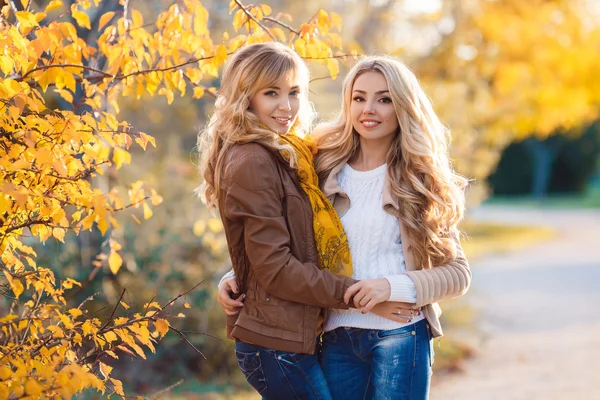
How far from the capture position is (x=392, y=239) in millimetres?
2783

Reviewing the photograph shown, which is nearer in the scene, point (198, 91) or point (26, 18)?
point (26, 18)

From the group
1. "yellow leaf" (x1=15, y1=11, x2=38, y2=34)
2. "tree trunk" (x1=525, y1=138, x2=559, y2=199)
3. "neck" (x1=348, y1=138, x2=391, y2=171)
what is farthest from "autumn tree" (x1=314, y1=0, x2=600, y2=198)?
"tree trunk" (x1=525, y1=138, x2=559, y2=199)

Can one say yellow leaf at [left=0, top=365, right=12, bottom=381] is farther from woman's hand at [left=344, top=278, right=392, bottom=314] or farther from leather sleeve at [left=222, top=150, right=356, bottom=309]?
woman's hand at [left=344, top=278, right=392, bottom=314]

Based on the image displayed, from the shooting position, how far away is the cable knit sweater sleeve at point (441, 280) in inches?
105

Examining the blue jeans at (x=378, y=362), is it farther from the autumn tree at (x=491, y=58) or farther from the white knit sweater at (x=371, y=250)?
the autumn tree at (x=491, y=58)

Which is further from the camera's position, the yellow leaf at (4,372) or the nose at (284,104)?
the nose at (284,104)

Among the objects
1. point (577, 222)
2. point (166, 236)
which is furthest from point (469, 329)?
point (577, 222)

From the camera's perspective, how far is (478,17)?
12891 mm

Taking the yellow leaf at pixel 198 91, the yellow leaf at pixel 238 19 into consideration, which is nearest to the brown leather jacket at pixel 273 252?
the yellow leaf at pixel 238 19

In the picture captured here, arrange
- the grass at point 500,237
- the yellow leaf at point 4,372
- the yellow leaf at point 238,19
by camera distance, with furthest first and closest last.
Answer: the grass at point 500,237 → the yellow leaf at point 238,19 → the yellow leaf at point 4,372

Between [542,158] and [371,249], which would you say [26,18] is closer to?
[371,249]

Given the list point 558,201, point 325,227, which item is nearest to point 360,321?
point 325,227

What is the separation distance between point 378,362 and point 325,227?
54 centimetres

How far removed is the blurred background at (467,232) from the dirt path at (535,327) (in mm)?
21
